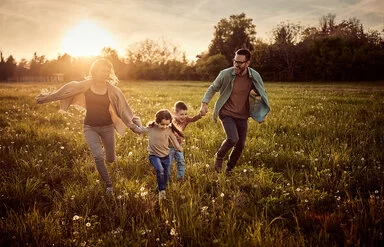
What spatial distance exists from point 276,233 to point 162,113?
2.58m

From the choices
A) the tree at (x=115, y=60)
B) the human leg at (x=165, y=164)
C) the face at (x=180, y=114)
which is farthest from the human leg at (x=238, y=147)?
the tree at (x=115, y=60)

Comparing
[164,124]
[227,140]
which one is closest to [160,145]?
[164,124]

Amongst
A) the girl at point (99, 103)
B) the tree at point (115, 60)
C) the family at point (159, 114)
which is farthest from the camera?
the tree at point (115, 60)

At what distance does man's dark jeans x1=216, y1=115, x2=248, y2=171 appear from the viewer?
602cm

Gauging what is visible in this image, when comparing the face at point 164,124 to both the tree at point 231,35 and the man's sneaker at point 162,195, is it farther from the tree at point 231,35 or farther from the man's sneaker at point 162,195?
the tree at point 231,35

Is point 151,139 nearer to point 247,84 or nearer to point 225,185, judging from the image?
point 225,185

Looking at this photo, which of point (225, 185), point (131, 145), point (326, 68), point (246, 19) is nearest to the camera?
point (225, 185)

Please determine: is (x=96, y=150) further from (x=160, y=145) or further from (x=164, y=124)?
(x=164, y=124)

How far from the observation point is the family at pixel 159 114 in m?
4.97

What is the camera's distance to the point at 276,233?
3.41m

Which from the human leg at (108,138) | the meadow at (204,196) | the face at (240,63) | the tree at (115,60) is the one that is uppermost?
the tree at (115,60)

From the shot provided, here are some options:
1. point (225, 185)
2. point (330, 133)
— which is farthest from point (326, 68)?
point (225, 185)

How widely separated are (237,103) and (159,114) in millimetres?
2163

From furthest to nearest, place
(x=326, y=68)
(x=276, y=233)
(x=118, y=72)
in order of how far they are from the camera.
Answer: (x=118, y=72) → (x=326, y=68) → (x=276, y=233)
